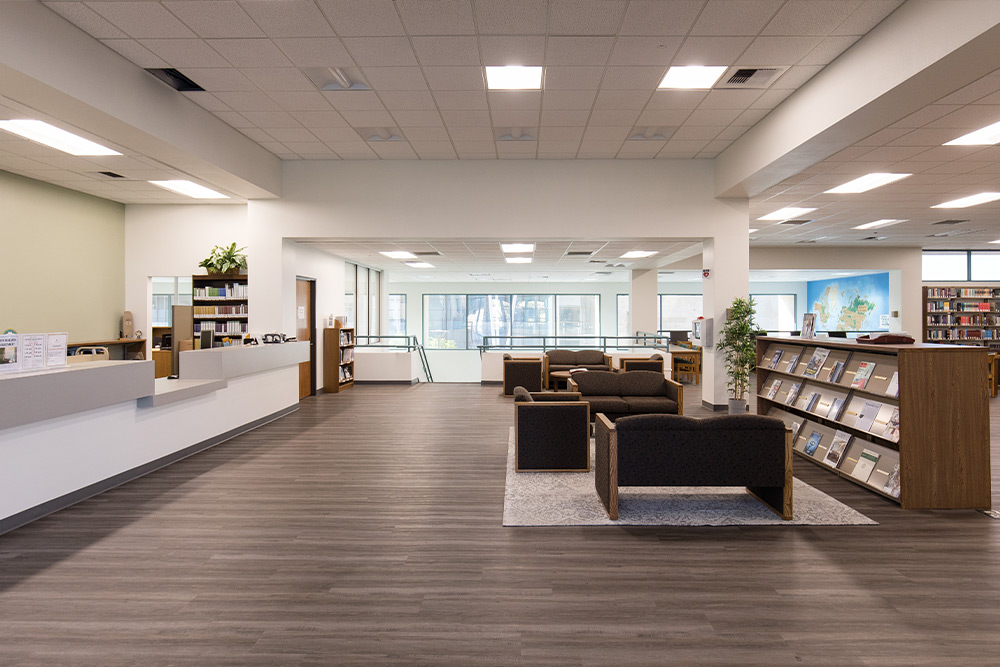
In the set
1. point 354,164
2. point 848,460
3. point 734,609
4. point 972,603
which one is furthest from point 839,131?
point 354,164

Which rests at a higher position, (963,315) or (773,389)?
(963,315)

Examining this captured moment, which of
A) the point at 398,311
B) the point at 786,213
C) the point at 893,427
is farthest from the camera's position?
the point at 398,311

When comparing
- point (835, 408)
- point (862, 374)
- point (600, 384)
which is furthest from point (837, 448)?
point (600, 384)

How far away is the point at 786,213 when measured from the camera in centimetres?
1043

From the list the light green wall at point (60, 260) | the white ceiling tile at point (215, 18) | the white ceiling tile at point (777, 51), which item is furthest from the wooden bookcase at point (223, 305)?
the white ceiling tile at point (777, 51)

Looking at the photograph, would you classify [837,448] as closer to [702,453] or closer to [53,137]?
[702,453]

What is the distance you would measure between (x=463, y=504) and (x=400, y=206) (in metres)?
5.64

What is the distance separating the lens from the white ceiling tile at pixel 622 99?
613 cm

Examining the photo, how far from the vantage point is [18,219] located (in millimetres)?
8078

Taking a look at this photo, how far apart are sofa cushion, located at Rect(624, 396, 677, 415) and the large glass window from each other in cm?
1763

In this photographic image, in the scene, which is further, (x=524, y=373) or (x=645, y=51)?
(x=524, y=373)

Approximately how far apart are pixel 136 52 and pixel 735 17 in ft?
17.1

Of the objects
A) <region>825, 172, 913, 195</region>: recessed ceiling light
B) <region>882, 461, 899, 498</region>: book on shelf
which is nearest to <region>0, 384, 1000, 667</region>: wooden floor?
<region>882, 461, 899, 498</region>: book on shelf

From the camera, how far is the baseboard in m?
4.14
